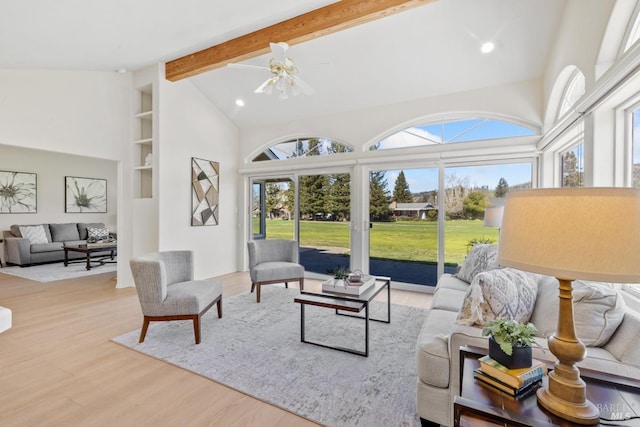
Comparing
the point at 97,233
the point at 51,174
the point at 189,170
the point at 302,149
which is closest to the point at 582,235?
the point at 302,149

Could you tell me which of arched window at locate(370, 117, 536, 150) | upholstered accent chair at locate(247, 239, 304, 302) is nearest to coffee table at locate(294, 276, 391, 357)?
upholstered accent chair at locate(247, 239, 304, 302)

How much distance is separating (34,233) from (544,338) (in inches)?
362

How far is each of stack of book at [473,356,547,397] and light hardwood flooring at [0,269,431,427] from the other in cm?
116

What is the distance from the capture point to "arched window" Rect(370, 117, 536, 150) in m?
4.18

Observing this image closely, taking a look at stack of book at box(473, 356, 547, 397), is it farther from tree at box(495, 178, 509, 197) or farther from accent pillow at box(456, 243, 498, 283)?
tree at box(495, 178, 509, 197)

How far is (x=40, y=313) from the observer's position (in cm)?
367

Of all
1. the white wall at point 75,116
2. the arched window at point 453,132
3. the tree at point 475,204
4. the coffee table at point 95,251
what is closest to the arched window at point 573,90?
the arched window at point 453,132

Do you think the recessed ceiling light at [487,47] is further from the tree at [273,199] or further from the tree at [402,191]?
the tree at [273,199]

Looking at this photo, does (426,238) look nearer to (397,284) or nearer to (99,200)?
(397,284)

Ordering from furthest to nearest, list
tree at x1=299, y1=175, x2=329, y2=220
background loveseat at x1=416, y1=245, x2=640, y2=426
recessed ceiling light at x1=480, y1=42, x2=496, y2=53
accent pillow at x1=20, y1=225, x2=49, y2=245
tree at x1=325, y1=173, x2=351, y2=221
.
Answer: accent pillow at x1=20, y1=225, x2=49, y2=245, tree at x1=299, y1=175, x2=329, y2=220, tree at x1=325, y1=173, x2=351, y2=221, recessed ceiling light at x1=480, y1=42, x2=496, y2=53, background loveseat at x1=416, y1=245, x2=640, y2=426

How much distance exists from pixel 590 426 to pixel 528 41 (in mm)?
3880

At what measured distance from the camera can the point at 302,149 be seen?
569 cm

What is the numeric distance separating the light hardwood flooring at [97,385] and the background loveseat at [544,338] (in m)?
0.79

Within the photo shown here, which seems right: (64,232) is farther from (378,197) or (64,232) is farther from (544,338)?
(544,338)
